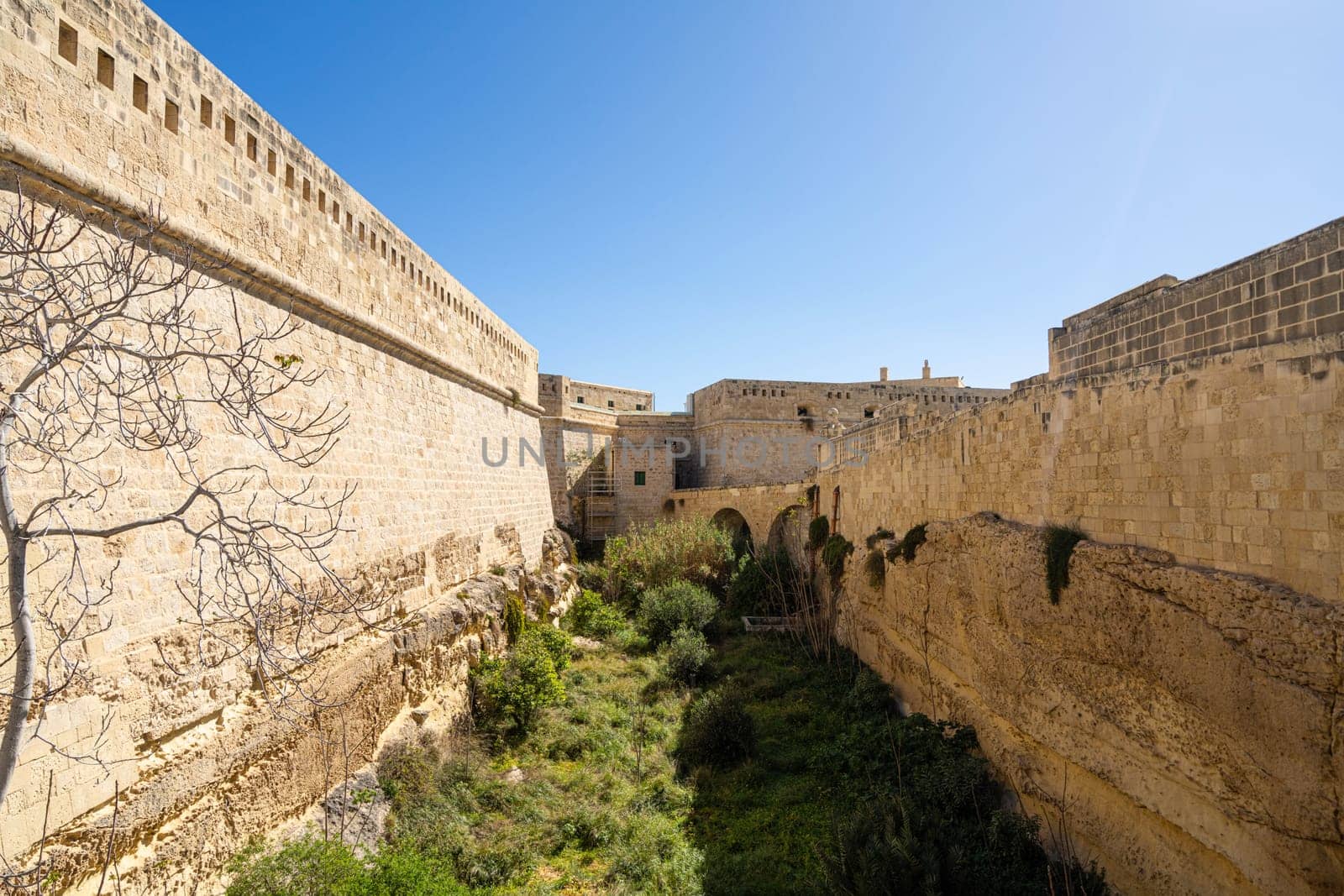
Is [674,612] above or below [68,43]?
below

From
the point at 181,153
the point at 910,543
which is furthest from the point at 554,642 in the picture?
the point at 181,153

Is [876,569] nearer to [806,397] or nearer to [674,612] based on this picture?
[674,612]

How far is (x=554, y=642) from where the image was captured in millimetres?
10453

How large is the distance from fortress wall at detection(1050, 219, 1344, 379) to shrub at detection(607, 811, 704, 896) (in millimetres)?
5286

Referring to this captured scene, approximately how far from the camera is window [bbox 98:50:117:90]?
429 centimetres

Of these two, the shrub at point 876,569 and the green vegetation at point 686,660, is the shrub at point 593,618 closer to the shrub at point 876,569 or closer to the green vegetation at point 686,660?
the green vegetation at point 686,660

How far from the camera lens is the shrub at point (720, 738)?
811 centimetres

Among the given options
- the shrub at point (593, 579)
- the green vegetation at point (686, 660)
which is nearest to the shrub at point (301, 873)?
the green vegetation at point (686, 660)

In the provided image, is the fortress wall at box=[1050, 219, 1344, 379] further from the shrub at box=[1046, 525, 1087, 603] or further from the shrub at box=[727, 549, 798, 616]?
the shrub at box=[727, 549, 798, 616]

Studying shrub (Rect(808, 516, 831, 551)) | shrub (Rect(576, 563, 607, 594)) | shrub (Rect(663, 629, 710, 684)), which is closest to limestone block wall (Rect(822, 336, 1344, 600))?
shrub (Rect(663, 629, 710, 684))

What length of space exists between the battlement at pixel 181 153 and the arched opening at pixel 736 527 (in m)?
11.5

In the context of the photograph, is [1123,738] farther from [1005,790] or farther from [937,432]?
[937,432]

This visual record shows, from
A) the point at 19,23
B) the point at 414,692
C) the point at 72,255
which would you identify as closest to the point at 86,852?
the point at 72,255

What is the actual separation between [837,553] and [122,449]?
10.3 m
